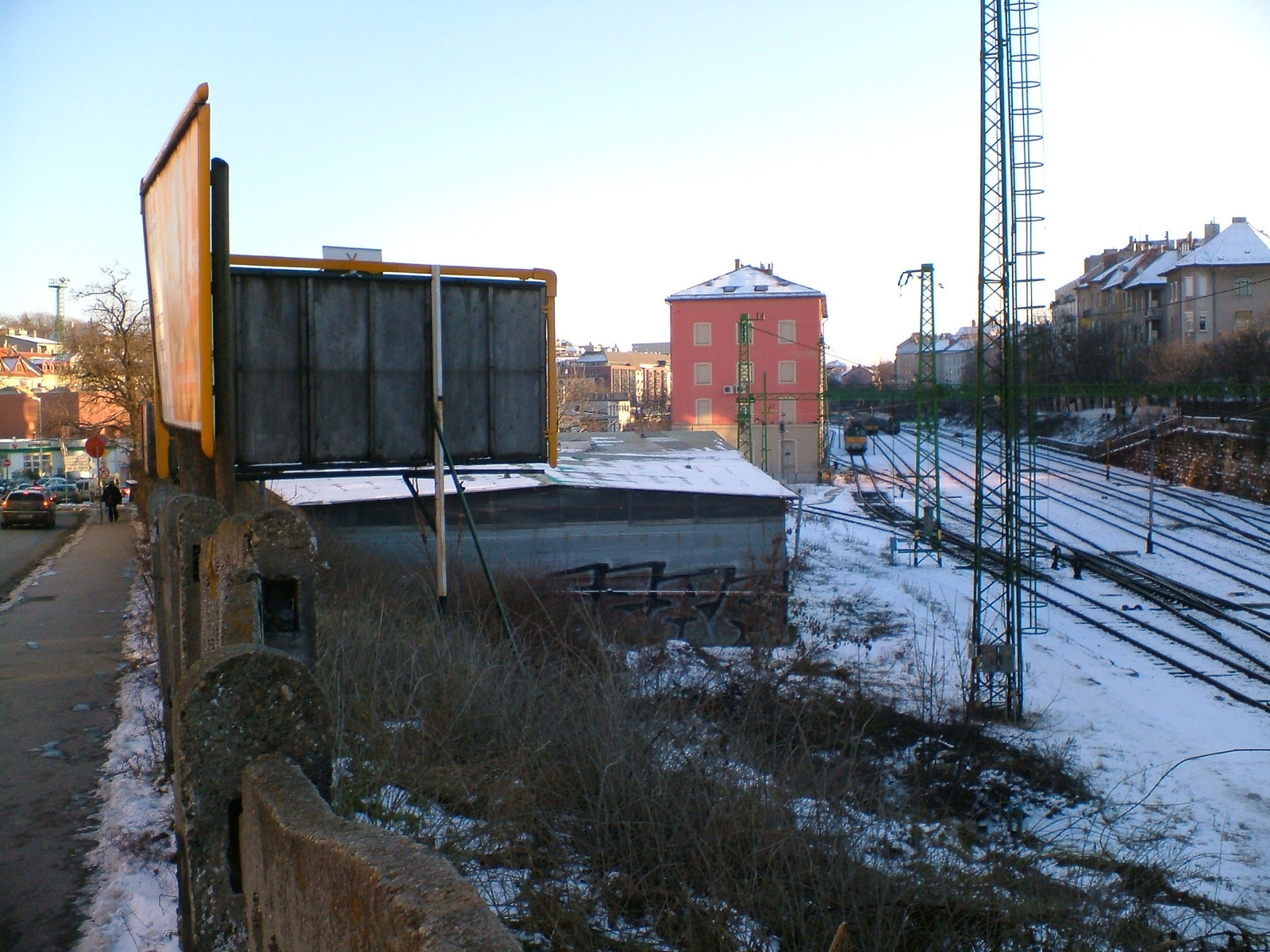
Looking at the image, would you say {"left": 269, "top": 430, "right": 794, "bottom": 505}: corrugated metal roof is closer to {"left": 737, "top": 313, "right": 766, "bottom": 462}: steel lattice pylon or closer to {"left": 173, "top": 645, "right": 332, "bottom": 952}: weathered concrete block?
{"left": 173, "top": 645, "right": 332, "bottom": 952}: weathered concrete block

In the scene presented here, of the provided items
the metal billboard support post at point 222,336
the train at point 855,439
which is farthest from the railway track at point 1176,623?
the train at point 855,439

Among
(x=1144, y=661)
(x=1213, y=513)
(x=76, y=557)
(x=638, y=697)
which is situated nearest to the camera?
(x=638, y=697)

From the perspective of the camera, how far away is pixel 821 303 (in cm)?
6569

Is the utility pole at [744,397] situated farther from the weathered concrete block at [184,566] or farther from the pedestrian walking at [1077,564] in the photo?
the weathered concrete block at [184,566]

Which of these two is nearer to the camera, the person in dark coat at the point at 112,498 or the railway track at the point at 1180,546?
the railway track at the point at 1180,546

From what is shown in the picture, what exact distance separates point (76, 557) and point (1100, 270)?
3597 inches

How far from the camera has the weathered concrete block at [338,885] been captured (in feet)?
5.54

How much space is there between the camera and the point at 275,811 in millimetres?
2350

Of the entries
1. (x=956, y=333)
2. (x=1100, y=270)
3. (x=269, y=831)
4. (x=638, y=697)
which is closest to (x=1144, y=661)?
(x=638, y=697)

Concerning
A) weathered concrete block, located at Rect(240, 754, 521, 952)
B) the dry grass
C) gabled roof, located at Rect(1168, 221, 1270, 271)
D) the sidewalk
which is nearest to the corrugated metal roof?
the sidewalk

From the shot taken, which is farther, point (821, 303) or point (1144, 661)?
Result: point (821, 303)

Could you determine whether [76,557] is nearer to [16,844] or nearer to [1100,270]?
[16,844]

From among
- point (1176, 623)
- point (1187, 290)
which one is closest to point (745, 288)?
point (1187, 290)

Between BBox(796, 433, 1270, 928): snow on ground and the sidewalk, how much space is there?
6491 millimetres
